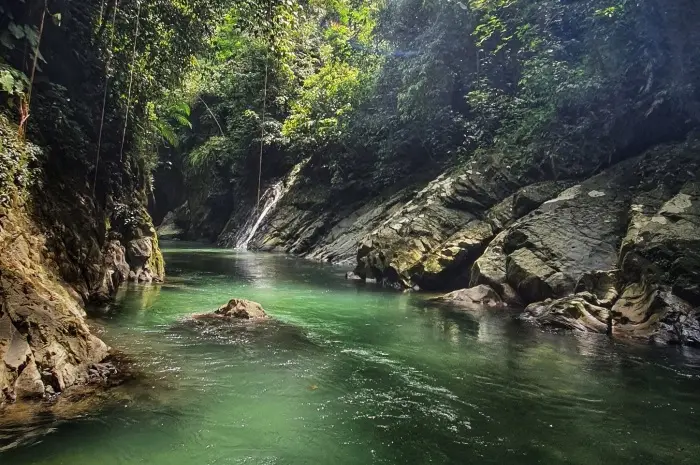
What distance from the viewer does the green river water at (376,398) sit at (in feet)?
15.4

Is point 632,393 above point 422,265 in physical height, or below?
below

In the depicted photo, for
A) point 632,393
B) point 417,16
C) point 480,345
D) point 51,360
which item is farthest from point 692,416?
point 417,16

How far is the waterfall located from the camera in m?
32.3

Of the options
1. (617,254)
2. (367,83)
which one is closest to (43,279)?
(617,254)

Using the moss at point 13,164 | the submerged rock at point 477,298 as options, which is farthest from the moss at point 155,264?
the submerged rock at point 477,298

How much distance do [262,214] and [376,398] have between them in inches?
1099

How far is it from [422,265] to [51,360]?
12083 mm

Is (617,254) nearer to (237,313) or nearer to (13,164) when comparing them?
(237,313)

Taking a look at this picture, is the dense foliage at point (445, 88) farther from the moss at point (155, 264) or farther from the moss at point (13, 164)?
the moss at point (155, 264)

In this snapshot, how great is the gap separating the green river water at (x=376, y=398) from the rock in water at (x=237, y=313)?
0.47m

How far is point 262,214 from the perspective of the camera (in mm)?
33250

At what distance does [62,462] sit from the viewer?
13.8ft

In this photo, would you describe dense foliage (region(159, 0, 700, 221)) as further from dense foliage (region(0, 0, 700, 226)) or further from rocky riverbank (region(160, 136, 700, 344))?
rocky riverbank (region(160, 136, 700, 344))

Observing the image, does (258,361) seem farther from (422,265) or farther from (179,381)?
(422,265)
